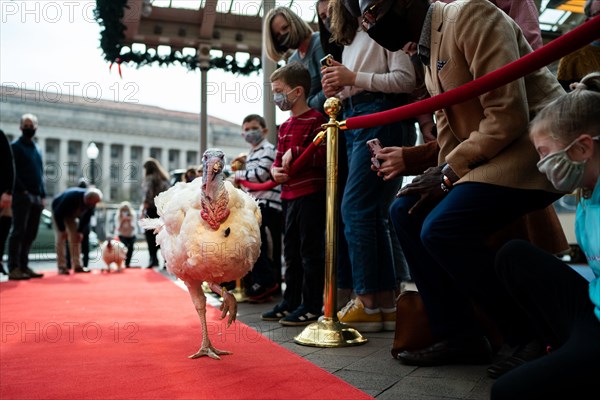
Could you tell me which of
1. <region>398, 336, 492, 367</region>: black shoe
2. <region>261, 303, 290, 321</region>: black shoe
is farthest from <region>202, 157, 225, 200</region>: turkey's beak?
<region>261, 303, 290, 321</region>: black shoe

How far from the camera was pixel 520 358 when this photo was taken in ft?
6.89

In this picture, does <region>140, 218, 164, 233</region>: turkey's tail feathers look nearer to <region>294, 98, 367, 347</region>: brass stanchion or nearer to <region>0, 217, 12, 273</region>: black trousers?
<region>294, 98, 367, 347</region>: brass stanchion

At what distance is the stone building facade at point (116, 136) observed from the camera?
4525 centimetres

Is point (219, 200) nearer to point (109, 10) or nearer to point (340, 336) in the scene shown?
point (340, 336)

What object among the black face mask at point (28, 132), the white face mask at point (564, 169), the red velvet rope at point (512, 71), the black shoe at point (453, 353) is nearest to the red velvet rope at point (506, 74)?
the red velvet rope at point (512, 71)

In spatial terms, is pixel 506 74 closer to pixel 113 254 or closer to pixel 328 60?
pixel 328 60

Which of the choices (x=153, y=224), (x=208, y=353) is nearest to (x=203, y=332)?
(x=208, y=353)

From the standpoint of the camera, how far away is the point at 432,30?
2.29 meters

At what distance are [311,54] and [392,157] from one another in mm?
1648

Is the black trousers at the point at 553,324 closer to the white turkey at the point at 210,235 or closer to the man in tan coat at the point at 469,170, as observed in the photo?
the man in tan coat at the point at 469,170

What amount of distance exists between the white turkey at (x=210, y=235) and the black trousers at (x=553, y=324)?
1.09 metres

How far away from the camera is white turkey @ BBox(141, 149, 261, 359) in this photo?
237 centimetres

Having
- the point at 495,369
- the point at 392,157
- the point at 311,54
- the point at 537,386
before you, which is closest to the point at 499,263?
the point at 537,386

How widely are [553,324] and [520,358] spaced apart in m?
0.56
